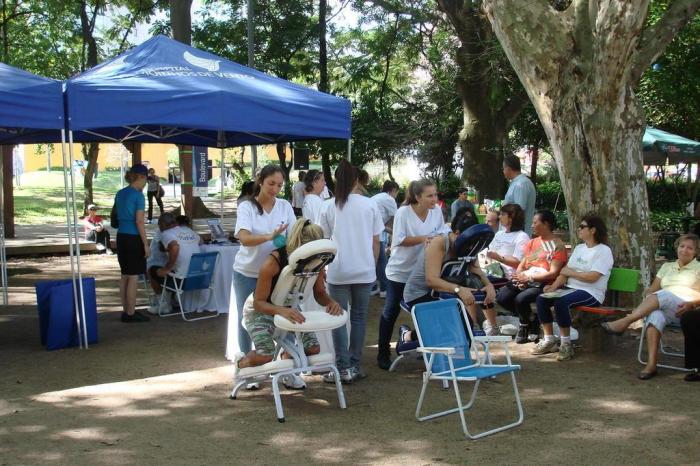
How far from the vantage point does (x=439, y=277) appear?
5844 mm

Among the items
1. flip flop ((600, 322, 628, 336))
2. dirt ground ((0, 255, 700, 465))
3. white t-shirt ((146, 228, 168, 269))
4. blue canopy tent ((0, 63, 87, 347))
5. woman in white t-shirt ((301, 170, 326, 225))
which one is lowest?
dirt ground ((0, 255, 700, 465))

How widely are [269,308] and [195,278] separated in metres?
3.84

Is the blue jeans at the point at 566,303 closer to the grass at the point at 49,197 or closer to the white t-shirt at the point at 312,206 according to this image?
the white t-shirt at the point at 312,206

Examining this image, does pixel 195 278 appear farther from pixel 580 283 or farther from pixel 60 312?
pixel 580 283

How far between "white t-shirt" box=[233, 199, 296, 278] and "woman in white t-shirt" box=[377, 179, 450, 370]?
0.89 metres

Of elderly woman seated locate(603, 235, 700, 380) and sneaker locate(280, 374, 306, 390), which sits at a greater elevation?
elderly woman seated locate(603, 235, 700, 380)

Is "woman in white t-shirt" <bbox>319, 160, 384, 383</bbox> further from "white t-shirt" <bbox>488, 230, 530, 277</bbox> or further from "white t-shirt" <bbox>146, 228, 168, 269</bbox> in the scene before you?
"white t-shirt" <bbox>146, 228, 168, 269</bbox>

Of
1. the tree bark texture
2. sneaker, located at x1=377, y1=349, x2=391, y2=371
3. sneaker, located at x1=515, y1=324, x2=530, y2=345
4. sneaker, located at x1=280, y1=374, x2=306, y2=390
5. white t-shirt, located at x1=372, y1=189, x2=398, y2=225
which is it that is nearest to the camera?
sneaker, located at x1=280, y1=374, x2=306, y2=390

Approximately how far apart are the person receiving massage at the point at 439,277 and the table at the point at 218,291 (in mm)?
3169

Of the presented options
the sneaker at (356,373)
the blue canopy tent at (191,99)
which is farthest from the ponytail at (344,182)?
the blue canopy tent at (191,99)

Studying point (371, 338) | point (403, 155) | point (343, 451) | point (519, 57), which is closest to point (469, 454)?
point (343, 451)

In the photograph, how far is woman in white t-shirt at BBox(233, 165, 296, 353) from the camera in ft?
19.5

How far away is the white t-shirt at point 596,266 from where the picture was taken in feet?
22.3

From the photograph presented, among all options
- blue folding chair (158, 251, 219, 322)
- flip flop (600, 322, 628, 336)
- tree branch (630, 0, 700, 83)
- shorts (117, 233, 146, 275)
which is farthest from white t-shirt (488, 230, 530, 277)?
shorts (117, 233, 146, 275)
